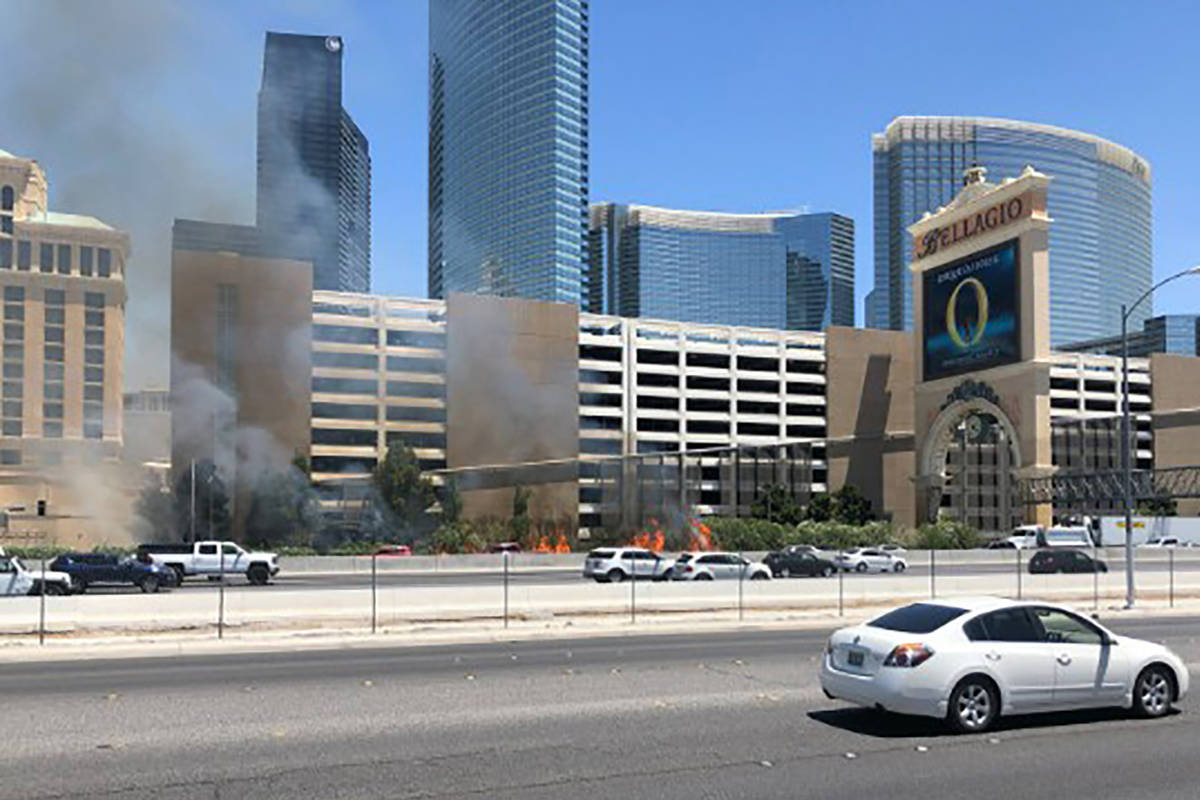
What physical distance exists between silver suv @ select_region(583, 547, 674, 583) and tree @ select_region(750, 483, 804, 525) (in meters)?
44.8

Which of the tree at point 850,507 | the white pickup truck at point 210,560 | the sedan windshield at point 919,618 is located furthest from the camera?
the tree at point 850,507

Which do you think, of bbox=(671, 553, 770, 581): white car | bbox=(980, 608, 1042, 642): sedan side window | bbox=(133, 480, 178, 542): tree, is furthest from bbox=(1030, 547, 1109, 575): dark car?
bbox=(133, 480, 178, 542): tree

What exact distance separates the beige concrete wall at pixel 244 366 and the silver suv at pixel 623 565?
3848 centimetres

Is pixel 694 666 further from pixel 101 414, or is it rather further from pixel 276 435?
pixel 101 414

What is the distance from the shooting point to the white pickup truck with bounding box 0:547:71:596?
29.0 metres

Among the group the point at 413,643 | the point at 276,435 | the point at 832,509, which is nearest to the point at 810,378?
the point at 832,509

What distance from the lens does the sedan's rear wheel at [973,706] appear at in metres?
10.8

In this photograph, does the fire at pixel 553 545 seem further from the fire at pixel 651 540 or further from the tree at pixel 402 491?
the tree at pixel 402 491

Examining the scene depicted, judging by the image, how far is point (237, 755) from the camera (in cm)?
991

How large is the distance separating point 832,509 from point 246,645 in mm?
72102

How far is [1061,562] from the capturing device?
127 feet

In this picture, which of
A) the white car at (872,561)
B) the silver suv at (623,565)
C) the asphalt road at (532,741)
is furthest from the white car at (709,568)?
the asphalt road at (532,741)

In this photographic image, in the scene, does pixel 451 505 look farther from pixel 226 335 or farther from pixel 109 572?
pixel 109 572

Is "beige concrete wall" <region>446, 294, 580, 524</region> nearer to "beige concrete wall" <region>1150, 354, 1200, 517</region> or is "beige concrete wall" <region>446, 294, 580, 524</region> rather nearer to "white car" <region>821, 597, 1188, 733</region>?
"beige concrete wall" <region>1150, 354, 1200, 517</region>
